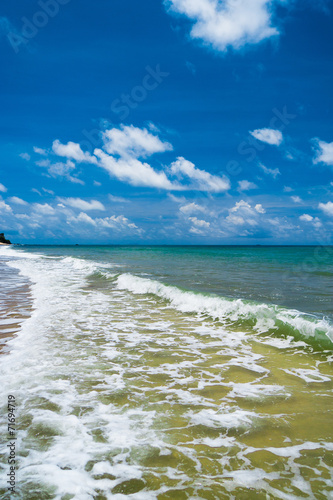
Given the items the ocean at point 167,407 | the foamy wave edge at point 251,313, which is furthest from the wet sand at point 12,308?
the foamy wave edge at point 251,313

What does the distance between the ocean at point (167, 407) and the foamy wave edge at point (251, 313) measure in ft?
0.20

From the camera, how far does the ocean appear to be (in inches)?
121

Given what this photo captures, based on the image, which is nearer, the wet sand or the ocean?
the ocean

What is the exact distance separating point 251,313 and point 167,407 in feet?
20.0

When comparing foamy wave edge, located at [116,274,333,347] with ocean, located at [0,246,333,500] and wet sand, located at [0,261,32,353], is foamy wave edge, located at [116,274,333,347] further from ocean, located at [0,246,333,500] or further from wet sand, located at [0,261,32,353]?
wet sand, located at [0,261,32,353]

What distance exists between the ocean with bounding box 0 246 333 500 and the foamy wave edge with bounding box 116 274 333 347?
62 mm

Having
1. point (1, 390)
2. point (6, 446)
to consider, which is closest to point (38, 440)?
point (6, 446)

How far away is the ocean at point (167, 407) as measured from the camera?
121 inches

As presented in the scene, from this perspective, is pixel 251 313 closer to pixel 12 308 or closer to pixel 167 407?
pixel 167 407

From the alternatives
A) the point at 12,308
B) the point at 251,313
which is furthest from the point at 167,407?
the point at 12,308

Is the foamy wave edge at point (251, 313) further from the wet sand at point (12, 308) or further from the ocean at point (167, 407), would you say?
the wet sand at point (12, 308)

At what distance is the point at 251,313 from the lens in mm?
9953

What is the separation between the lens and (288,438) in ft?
12.4

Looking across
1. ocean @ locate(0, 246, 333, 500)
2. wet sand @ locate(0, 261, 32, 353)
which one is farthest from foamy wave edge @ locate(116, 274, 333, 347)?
wet sand @ locate(0, 261, 32, 353)
